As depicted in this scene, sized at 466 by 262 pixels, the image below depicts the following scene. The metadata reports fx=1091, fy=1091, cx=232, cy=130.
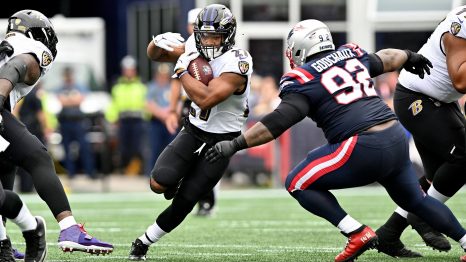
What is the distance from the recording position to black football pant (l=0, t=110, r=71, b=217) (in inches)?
249

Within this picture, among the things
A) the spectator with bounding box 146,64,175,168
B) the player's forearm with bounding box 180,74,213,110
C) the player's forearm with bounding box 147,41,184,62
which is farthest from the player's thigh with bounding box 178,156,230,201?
the spectator with bounding box 146,64,175,168

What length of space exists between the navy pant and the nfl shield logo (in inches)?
28.7

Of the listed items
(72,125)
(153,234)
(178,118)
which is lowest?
(72,125)

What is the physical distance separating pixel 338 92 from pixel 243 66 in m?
0.74

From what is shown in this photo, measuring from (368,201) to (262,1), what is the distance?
753 cm

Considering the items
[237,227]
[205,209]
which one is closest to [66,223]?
[237,227]

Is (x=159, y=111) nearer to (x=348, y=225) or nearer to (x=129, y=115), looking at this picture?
(x=129, y=115)

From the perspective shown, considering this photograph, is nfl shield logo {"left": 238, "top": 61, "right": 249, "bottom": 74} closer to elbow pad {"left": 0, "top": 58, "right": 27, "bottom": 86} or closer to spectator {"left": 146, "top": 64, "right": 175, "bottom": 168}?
elbow pad {"left": 0, "top": 58, "right": 27, "bottom": 86}

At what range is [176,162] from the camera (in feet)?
22.2

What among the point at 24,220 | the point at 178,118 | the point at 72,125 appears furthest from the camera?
the point at 72,125

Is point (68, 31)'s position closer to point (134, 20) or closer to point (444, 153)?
point (134, 20)

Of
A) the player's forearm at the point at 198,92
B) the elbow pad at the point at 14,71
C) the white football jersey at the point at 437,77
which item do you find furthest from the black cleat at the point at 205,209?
the elbow pad at the point at 14,71

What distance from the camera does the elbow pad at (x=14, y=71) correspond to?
6141 mm

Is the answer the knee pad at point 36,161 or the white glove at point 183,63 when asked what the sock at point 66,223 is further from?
the white glove at point 183,63
